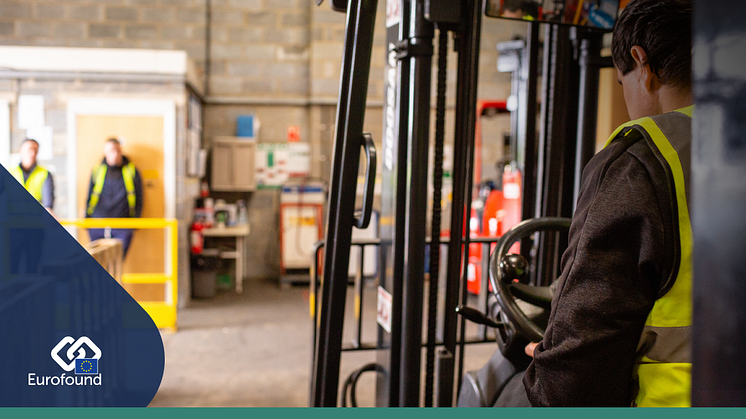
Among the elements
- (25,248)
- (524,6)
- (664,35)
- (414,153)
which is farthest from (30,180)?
(524,6)

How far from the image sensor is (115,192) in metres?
6.42

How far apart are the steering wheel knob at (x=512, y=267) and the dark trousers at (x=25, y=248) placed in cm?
93

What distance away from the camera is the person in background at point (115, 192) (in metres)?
6.39

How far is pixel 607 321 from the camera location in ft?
2.81

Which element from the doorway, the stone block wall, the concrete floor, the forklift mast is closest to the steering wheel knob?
the forklift mast

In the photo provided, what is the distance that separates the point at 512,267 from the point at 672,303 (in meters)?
0.44

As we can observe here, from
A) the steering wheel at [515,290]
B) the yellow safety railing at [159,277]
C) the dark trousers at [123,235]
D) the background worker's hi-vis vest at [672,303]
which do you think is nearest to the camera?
the background worker's hi-vis vest at [672,303]

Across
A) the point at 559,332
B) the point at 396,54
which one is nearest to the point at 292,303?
the point at 396,54

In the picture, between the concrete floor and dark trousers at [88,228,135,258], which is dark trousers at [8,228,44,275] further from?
dark trousers at [88,228,135,258]

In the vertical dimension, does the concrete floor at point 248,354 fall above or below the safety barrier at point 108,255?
below

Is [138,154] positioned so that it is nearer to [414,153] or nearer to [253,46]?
[253,46]

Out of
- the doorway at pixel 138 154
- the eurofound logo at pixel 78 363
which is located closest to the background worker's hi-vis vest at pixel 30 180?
the eurofound logo at pixel 78 363

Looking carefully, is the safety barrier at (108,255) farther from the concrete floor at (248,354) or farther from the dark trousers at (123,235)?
the dark trousers at (123,235)

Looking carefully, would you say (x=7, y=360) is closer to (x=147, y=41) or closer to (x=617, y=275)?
(x=617, y=275)
